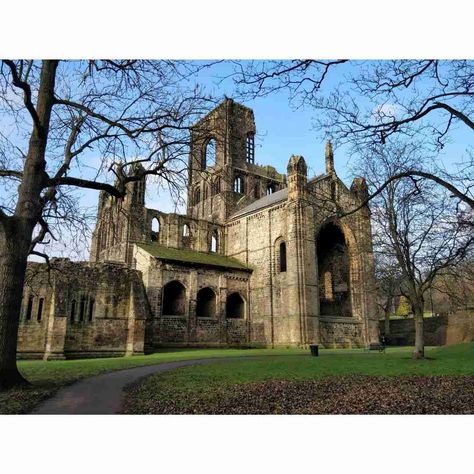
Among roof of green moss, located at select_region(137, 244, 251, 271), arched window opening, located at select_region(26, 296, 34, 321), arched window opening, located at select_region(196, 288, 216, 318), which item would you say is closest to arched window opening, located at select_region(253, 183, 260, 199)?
roof of green moss, located at select_region(137, 244, 251, 271)

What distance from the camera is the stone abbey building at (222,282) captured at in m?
20.8

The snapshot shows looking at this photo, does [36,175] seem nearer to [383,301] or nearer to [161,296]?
[161,296]

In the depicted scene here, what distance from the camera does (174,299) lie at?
95.5ft

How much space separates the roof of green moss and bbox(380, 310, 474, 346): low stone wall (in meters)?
14.3

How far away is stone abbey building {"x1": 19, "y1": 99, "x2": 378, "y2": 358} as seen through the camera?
2083 cm

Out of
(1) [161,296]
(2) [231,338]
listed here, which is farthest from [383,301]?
(1) [161,296]

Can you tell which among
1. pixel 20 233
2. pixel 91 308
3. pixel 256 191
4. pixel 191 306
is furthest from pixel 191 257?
pixel 20 233

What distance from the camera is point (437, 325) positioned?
1206 inches

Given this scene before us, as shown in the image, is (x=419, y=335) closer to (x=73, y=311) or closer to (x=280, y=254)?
(x=280, y=254)

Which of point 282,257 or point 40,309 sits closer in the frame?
point 40,309

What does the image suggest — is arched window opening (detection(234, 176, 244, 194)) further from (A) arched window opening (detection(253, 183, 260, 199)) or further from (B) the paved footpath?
(B) the paved footpath

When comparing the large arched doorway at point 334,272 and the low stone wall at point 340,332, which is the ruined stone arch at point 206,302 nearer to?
the low stone wall at point 340,332

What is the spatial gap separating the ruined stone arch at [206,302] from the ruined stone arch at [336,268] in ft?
32.9

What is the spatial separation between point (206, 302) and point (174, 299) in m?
2.78
